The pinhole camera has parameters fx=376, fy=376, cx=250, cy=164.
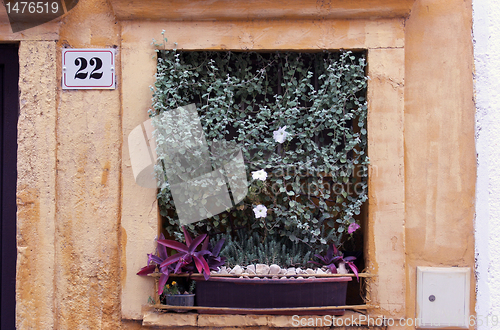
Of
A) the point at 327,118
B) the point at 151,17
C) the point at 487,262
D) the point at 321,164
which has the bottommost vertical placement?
the point at 487,262

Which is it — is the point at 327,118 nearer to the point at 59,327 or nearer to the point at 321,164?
the point at 321,164

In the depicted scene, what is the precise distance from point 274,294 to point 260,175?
780 millimetres

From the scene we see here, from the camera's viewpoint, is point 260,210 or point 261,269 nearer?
point 261,269

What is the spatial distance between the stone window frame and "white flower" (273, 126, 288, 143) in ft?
1.92

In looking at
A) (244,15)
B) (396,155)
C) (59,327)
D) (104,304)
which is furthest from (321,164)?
(59,327)

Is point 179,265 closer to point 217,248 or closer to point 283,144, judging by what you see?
point 217,248

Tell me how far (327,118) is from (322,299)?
4.00ft

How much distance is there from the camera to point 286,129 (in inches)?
105

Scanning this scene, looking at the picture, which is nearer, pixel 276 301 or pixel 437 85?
pixel 276 301

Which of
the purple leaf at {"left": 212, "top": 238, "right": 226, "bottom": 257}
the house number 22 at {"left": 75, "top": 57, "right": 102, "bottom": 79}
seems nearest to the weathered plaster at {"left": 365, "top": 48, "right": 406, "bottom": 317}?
the purple leaf at {"left": 212, "top": 238, "right": 226, "bottom": 257}

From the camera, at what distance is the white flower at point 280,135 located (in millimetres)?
2598

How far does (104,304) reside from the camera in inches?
102

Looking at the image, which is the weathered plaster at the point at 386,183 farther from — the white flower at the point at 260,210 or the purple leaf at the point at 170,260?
the purple leaf at the point at 170,260

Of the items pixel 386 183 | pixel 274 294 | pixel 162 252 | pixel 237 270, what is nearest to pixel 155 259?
pixel 162 252
